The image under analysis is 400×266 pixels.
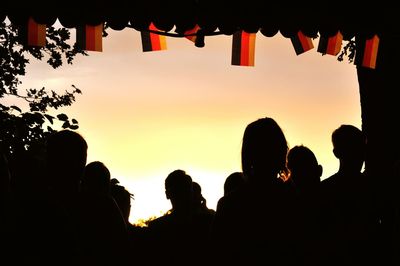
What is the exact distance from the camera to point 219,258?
242cm

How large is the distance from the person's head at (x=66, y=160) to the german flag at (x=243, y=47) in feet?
6.33

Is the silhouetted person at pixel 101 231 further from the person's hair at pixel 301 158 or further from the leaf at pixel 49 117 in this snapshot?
the leaf at pixel 49 117

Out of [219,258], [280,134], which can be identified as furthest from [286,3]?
[219,258]

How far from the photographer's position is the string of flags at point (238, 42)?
3787 millimetres

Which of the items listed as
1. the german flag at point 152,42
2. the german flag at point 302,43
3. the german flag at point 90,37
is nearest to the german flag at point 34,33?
the german flag at point 90,37

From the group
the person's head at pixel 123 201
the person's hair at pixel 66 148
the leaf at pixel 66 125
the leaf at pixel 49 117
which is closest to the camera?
the person's hair at pixel 66 148

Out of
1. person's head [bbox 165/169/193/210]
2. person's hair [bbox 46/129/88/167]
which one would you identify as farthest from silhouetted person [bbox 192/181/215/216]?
person's hair [bbox 46/129/88/167]

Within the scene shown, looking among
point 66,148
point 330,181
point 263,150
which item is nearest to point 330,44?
point 330,181

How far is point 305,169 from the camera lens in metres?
3.60

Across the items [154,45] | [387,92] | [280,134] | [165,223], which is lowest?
[165,223]

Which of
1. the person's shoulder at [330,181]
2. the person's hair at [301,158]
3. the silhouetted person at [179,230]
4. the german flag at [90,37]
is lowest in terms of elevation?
the silhouetted person at [179,230]

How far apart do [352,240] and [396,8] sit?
200 cm

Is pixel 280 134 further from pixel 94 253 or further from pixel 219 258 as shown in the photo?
pixel 94 253

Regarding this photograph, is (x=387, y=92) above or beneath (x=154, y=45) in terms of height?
beneath
